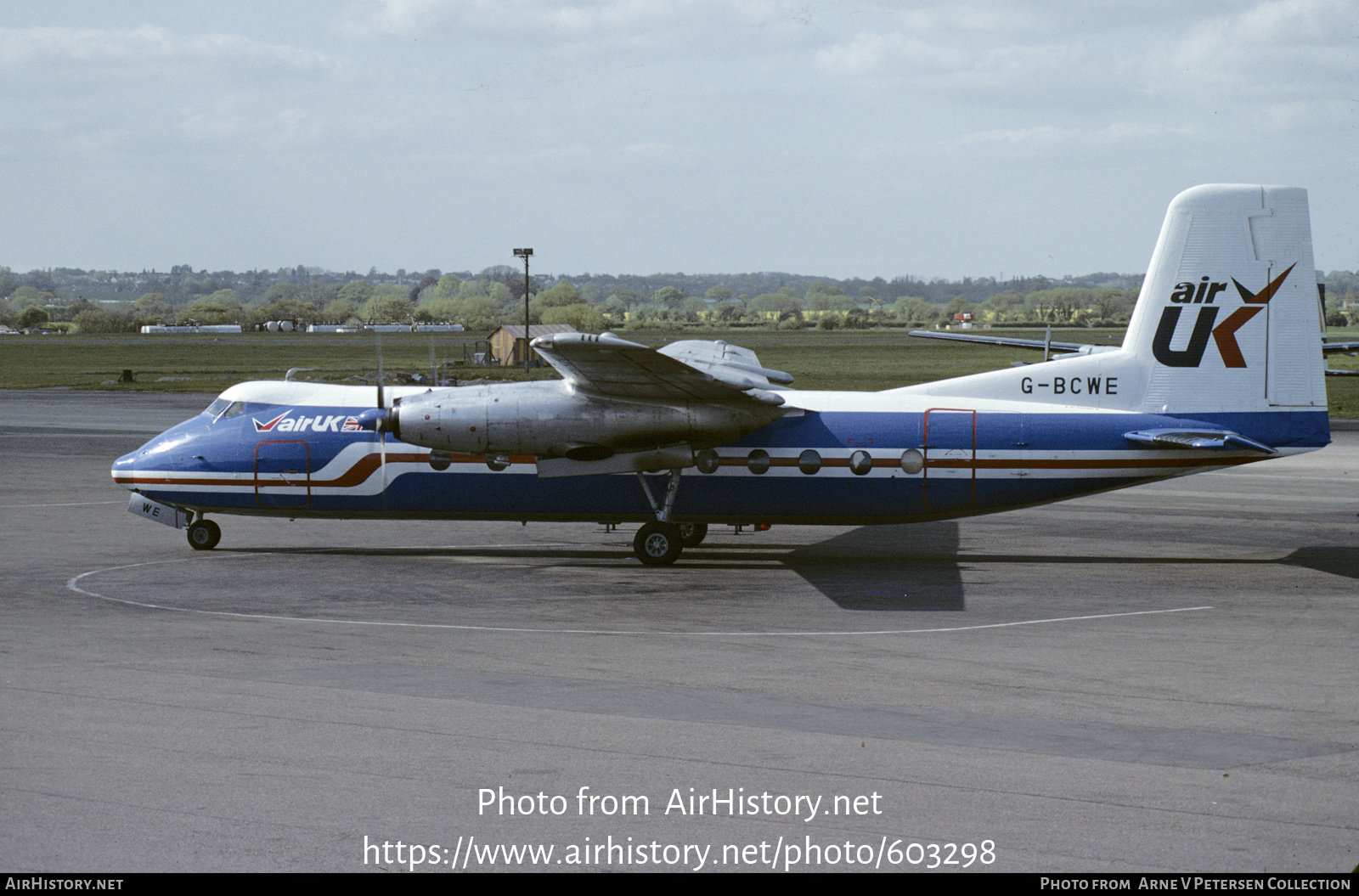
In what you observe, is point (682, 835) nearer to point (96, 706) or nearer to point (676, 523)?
point (96, 706)

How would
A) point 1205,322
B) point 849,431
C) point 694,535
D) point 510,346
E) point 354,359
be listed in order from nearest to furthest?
point 1205,322 < point 849,431 < point 694,535 < point 510,346 < point 354,359

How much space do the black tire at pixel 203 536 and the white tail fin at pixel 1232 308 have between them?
63.4 feet

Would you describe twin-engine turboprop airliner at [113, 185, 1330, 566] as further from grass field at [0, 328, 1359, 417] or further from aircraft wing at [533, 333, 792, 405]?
grass field at [0, 328, 1359, 417]

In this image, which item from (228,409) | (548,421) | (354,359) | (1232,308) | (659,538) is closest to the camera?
(548,421)

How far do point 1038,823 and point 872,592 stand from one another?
37.2ft

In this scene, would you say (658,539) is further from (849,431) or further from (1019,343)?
(1019,343)

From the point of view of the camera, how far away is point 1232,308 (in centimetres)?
2444

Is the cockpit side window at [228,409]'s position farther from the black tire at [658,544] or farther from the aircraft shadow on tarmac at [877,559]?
the black tire at [658,544]

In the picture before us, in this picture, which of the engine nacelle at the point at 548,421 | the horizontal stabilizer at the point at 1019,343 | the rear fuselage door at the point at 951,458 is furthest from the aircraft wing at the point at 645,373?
the horizontal stabilizer at the point at 1019,343

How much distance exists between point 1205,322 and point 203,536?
2091cm

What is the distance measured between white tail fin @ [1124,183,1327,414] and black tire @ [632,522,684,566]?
31.1 feet

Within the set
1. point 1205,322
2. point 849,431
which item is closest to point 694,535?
point 849,431

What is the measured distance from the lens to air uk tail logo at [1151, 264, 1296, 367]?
79.8 ft
